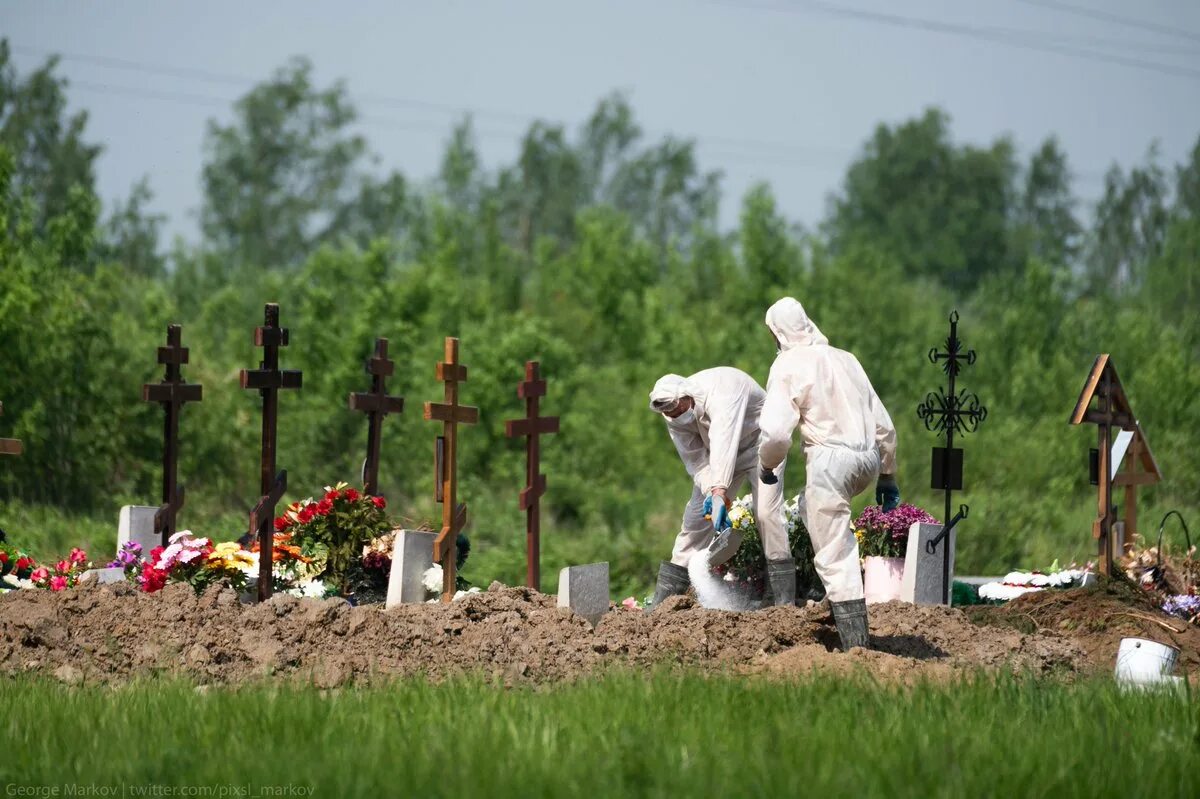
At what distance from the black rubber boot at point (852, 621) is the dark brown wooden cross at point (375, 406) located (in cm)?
518

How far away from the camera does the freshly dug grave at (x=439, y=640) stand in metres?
8.67

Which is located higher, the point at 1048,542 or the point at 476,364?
the point at 476,364

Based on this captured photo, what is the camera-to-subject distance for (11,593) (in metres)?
10.1

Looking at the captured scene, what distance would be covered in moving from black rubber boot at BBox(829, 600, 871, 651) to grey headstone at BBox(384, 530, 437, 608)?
322cm

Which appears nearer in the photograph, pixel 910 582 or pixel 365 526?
pixel 910 582

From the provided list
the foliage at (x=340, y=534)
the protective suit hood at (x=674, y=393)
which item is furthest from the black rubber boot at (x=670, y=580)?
the foliage at (x=340, y=534)

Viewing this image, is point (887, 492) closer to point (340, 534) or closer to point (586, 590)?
point (586, 590)

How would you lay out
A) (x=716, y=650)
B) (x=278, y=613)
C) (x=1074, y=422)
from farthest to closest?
1. (x=1074, y=422)
2. (x=278, y=613)
3. (x=716, y=650)

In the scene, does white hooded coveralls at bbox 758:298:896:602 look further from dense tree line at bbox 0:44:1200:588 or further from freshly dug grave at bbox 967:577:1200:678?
dense tree line at bbox 0:44:1200:588

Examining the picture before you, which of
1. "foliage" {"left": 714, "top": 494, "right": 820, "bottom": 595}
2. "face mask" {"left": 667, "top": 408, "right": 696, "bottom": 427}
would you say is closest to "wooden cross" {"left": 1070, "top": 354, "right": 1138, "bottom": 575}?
"foliage" {"left": 714, "top": 494, "right": 820, "bottom": 595}

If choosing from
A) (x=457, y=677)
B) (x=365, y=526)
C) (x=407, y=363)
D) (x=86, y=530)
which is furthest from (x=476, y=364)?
(x=457, y=677)

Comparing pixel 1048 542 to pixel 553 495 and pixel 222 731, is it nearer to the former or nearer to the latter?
pixel 553 495

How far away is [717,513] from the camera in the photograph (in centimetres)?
1006

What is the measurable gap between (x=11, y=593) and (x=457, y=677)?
3.49m
